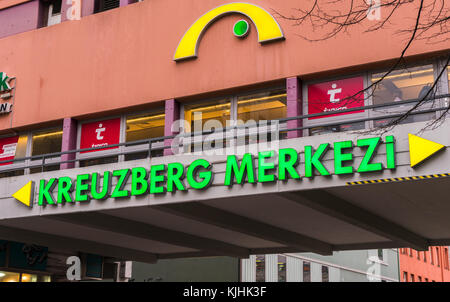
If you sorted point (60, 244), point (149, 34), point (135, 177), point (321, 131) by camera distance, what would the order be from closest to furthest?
point (135, 177)
point (321, 131)
point (149, 34)
point (60, 244)

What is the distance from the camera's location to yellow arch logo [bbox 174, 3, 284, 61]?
56.1 feet

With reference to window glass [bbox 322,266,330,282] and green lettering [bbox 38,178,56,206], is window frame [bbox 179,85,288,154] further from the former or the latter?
window glass [bbox 322,266,330,282]

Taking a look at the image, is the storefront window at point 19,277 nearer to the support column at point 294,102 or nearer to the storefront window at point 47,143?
the storefront window at point 47,143

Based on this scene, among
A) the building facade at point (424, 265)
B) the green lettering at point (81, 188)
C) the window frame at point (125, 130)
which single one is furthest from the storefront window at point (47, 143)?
the building facade at point (424, 265)

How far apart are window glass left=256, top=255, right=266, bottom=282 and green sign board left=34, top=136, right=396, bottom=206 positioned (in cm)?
2641

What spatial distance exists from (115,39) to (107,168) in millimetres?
5472

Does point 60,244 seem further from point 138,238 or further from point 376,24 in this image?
point 376,24

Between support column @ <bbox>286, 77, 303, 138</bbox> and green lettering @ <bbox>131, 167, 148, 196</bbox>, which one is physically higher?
support column @ <bbox>286, 77, 303, 138</bbox>

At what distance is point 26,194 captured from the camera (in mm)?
16594

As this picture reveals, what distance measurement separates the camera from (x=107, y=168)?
1576 centimetres

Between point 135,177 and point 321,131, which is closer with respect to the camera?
point 135,177

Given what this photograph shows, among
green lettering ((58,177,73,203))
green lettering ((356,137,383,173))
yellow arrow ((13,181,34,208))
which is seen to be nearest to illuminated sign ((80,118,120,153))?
yellow arrow ((13,181,34,208))

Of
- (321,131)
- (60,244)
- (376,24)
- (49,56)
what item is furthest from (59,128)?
(376,24)

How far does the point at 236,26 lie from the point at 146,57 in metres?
3.02
